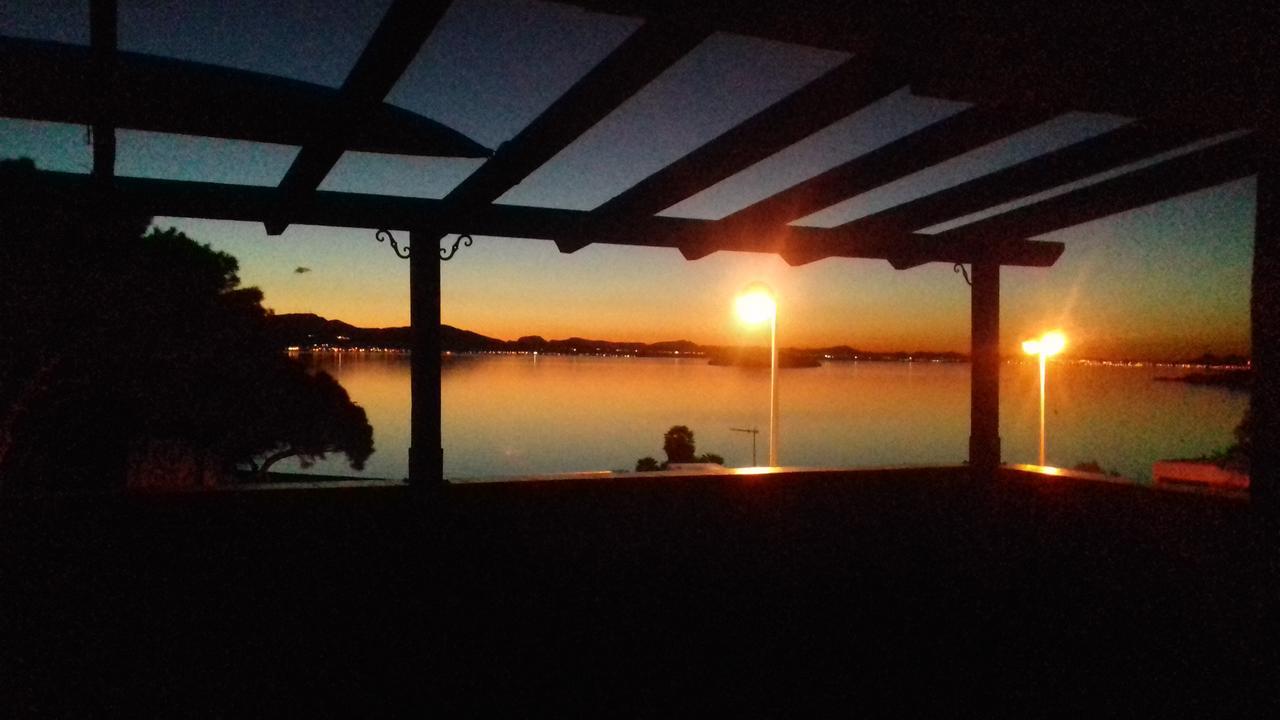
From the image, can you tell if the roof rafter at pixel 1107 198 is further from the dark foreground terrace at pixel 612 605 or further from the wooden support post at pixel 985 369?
the dark foreground terrace at pixel 612 605

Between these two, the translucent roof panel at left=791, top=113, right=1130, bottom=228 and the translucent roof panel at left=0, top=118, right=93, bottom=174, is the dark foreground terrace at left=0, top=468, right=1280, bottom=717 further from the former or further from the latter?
the translucent roof panel at left=0, top=118, right=93, bottom=174

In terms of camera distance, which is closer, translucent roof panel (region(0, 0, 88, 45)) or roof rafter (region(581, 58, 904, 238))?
roof rafter (region(581, 58, 904, 238))

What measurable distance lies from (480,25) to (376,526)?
2.25 meters

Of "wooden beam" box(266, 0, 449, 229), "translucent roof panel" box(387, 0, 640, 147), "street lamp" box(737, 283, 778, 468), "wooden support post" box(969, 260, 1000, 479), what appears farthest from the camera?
"street lamp" box(737, 283, 778, 468)

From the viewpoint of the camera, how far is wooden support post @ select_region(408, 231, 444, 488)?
3.90 metres

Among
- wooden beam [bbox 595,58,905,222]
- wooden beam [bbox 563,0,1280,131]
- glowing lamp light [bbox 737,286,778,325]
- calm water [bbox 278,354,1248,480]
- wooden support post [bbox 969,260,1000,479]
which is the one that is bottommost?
calm water [bbox 278,354,1248,480]

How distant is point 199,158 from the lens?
5805 millimetres

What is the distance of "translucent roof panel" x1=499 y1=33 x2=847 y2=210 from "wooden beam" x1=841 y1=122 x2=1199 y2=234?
1042mm

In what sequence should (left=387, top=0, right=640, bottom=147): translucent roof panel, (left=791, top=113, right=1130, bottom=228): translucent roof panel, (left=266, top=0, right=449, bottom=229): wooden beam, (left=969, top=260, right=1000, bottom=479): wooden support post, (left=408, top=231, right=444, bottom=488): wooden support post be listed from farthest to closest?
1. (left=969, top=260, right=1000, bottom=479): wooden support post
2. (left=791, top=113, right=1130, bottom=228): translucent roof panel
3. (left=408, top=231, right=444, bottom=488): wooden support post
4. (left=387, top=0, right=640, bottom=147): translucent roof panel
5. (left=266, top=0, right=449, bottom=229): wooden beam

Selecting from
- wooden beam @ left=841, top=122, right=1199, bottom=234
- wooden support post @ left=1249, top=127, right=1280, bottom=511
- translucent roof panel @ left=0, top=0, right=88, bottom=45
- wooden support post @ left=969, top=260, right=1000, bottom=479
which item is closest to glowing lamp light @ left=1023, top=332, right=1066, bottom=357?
wooden support post @ left=969, top=260, right=1000, bottom=479

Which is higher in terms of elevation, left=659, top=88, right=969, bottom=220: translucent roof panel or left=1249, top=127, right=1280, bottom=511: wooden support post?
left=659, top=88, right=969, bottom=220: translucent roof panel

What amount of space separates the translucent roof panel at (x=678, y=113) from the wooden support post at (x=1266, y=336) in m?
1.72

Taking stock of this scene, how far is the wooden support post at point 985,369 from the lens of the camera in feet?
17.0

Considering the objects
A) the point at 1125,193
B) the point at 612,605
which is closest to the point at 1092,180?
the point at 1125,193
